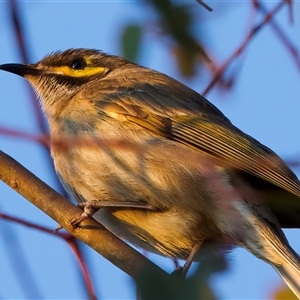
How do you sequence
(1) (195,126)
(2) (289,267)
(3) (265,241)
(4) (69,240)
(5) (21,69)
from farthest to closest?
(5) (21,69)
(1) (195,126)
(3) (265,241)
(2) (289,267)
(4) (69,240)

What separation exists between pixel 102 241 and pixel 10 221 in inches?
54.4

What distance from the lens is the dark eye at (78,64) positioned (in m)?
5.77

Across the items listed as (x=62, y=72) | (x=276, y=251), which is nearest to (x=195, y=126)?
(x=276, y=251)

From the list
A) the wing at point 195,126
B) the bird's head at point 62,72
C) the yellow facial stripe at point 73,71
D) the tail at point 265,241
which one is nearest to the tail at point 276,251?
the tail at point 265,241

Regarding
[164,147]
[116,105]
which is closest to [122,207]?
[164,147]

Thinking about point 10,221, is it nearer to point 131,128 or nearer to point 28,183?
point 28,183

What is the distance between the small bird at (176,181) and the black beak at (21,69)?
2.14 ft

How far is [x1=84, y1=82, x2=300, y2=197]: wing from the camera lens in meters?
4.34

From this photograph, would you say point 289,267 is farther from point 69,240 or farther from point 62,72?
point 62,72

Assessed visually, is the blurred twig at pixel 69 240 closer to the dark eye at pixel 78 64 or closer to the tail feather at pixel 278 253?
the tail feather at pixel 278 253

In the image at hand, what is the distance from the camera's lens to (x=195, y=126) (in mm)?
4832

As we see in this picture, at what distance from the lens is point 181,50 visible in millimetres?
2223

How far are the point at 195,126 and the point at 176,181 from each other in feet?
1.85

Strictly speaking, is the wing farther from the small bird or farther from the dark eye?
the dark eye
